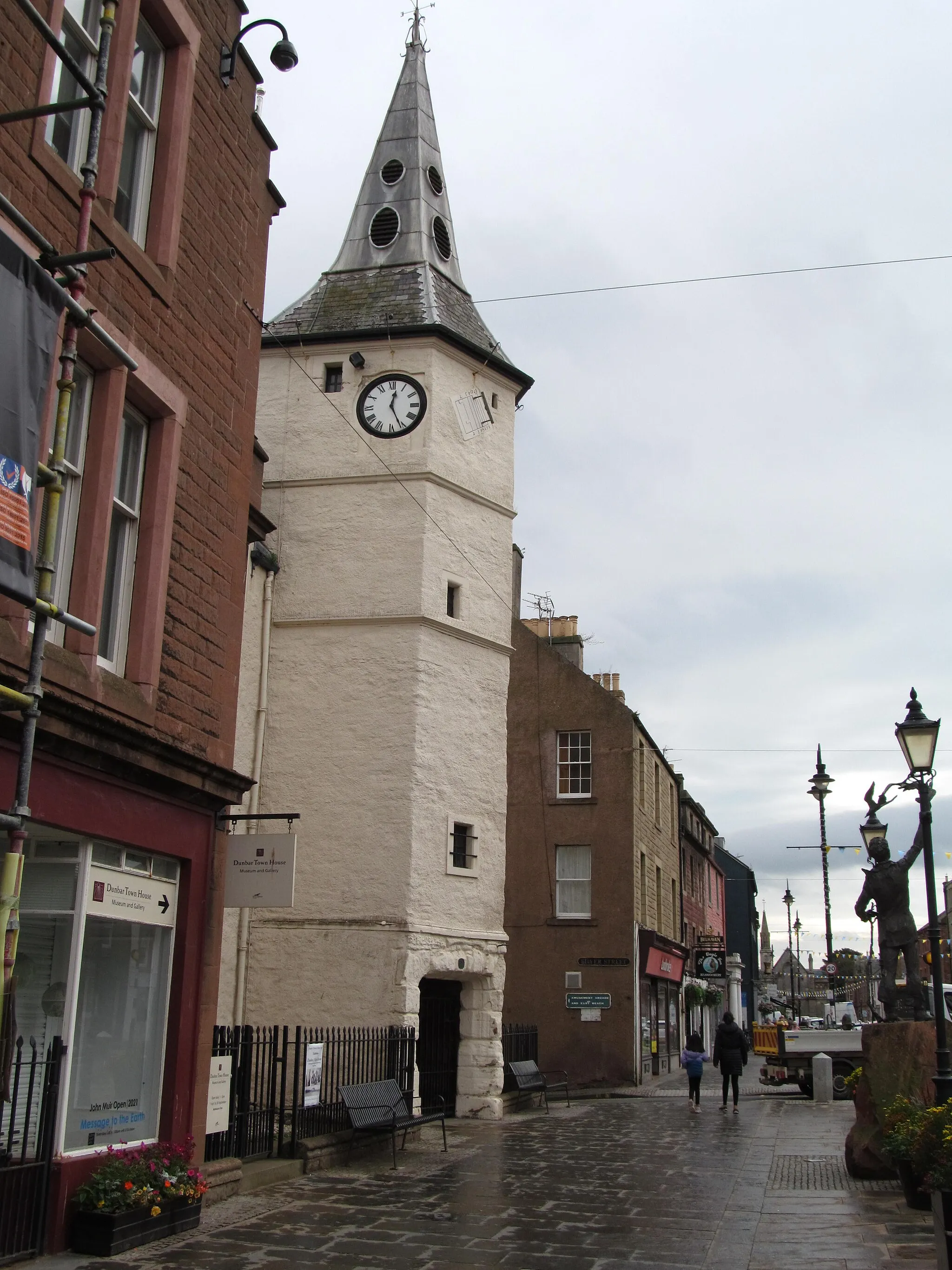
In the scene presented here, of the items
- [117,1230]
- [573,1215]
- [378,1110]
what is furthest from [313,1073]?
[117,1230]

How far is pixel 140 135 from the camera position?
11.0 m

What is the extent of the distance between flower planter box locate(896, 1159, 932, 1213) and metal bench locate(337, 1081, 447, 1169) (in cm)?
547

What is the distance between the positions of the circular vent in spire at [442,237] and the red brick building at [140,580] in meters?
11.9

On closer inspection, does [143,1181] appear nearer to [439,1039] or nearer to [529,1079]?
[439,1039]

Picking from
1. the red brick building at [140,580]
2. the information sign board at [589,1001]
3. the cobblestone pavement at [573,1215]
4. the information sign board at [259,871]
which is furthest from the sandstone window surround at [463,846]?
the information sign board at [589,1001]

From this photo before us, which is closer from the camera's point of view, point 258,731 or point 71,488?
point 71,488

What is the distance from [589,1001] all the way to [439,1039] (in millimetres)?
8879

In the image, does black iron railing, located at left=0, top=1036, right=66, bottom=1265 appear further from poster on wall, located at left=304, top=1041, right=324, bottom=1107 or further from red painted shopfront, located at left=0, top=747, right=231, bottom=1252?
poster on wall, located at left=304, top=1041, right=324, bottom=1107

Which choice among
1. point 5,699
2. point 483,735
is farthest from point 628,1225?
point 483,735

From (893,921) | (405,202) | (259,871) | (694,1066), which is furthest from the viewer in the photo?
(405,202)

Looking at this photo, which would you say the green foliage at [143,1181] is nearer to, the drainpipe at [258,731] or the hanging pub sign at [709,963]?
the drainpipe at [258,731]

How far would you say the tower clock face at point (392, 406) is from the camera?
21.0 m

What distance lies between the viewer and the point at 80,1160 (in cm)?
886

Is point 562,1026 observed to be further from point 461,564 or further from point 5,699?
point 5,699
